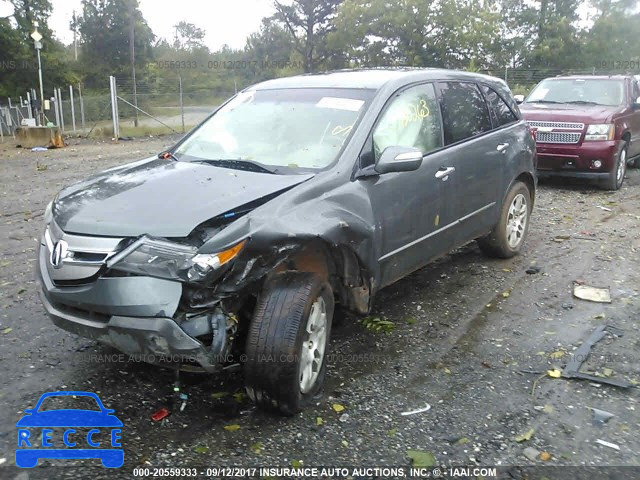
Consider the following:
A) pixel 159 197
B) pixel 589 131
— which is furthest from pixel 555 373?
pixel 589 131

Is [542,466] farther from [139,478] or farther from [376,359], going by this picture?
[139,478]

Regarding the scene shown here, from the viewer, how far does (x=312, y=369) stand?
11.2 feet

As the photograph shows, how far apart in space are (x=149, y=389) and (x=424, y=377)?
1667 mm

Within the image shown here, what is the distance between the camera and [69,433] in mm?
3092

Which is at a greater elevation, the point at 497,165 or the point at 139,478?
the point at 497,165

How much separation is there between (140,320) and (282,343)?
0.70m

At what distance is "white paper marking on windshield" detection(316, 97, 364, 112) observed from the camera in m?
4.16

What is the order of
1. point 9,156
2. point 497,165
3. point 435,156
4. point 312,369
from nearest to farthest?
point 312,369 → point 435,156 → point 497,165 → point 9,156

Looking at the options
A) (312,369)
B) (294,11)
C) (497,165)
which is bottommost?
(312,369)

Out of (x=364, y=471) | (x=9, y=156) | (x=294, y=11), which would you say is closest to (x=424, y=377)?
(x=364, y=471)

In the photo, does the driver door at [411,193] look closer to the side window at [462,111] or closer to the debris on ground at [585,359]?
the side window at [462,111]

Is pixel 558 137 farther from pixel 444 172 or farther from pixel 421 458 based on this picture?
pixel 421 458

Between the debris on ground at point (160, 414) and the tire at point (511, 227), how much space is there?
366cm

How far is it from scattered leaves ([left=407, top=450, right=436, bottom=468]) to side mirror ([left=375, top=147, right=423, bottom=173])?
1680 mm
